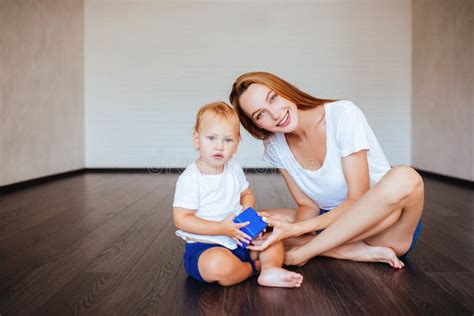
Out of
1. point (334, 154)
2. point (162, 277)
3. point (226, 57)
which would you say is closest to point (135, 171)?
point (226, 57)

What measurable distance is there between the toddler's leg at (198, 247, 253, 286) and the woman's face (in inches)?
19.2

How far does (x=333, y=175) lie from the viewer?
1.60 m

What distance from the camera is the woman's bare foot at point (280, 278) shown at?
52.2 inches

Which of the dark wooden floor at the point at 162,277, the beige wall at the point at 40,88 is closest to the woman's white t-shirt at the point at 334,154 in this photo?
the dark wooden floor at the point at 162,277

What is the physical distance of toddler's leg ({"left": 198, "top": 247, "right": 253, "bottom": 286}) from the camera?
1.32 meters

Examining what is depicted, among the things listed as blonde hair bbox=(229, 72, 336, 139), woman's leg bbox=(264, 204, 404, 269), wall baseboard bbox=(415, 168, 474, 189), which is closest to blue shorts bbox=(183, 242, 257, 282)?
woman's leg bbox=(264, 204, 404, 269)

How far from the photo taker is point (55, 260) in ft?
5.43

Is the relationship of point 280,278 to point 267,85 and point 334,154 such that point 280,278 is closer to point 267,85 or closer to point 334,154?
point 334,154

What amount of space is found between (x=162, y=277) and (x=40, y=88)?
362cm

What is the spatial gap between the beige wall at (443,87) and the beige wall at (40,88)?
426 centimetres

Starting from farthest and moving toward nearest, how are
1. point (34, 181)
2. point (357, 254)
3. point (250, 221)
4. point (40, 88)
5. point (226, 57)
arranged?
point (226, 57)
point (40, 88)
point (34, 181)
point (357, 254)
point (250, 221)

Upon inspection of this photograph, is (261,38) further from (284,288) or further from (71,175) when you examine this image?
(284,288)

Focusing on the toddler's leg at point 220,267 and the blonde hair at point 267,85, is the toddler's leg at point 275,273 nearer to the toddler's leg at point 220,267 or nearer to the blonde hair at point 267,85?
the toddler's leg at point 220,267

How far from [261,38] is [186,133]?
1692mm
